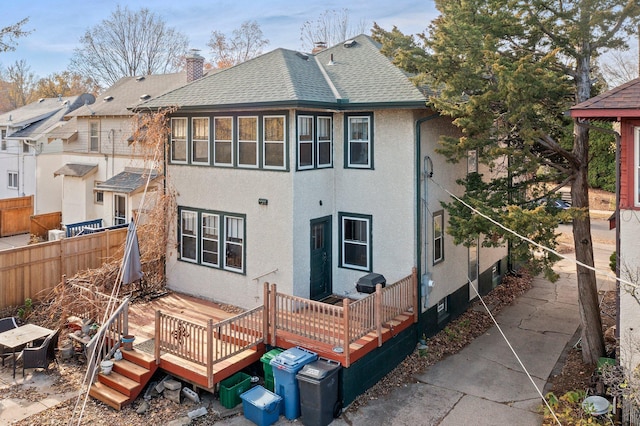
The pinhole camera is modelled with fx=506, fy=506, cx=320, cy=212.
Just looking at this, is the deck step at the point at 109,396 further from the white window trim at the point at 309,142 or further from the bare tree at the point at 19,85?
the bare tree at the point at 19,85

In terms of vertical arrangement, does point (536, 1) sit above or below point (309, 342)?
above

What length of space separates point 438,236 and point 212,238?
6.19 m

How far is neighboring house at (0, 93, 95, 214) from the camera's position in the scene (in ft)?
94.7

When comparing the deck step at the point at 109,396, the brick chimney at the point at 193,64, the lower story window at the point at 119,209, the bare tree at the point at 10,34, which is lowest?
the deck step at the point at 109,396

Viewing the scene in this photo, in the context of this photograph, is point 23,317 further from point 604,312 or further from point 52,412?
point 604,312

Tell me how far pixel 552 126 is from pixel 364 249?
17.7 feet

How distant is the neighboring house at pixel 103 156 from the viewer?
853 inches

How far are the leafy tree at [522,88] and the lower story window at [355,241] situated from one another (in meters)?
2.30

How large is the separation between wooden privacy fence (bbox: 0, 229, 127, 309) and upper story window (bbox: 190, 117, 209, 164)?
4.29m

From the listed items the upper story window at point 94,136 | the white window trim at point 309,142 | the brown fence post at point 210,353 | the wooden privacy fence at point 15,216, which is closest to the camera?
the brown fence post at point 210,353

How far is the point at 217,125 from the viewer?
1370 centimetres

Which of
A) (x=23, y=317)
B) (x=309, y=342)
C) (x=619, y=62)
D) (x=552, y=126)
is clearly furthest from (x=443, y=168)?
(x=619, y=62)

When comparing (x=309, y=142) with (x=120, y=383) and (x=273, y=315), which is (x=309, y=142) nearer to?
(x=273, y=315)

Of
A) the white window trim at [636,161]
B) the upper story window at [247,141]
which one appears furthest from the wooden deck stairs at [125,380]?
the white window trim at [636,161]
